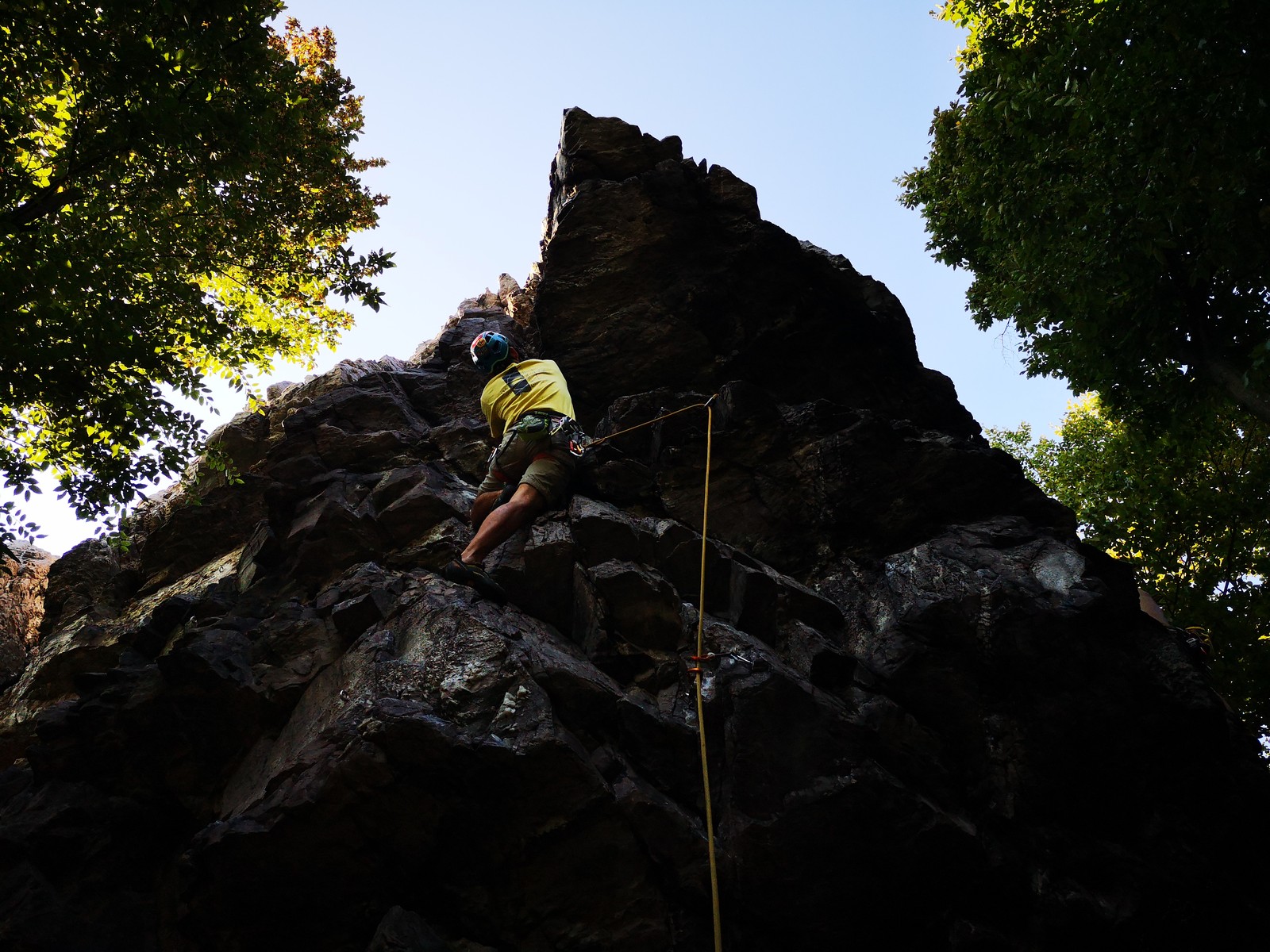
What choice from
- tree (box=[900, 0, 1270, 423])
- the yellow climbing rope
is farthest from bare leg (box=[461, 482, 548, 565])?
tree (box=[900, 0, 1270, 423])

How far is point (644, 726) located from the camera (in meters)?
5.86

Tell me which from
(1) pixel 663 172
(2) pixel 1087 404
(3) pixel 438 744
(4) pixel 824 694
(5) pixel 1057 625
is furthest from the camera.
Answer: (2) pixel 1087 404

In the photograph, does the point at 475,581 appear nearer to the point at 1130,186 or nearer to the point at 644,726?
the point at 644,726

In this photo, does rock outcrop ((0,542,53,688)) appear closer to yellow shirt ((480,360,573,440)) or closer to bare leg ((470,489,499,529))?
bare leg ((470,489,499,529))

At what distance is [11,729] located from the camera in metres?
8.08

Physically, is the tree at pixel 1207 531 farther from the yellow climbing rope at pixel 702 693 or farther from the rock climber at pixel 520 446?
the rock climber at pixel 520 446

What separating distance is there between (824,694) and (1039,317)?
7.93 m

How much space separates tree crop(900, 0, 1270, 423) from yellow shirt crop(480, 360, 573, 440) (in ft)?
22.2

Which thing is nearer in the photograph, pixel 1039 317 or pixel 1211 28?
pixel 1211 28

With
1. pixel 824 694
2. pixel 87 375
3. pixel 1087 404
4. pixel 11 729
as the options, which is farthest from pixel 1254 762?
pixel 1087 404

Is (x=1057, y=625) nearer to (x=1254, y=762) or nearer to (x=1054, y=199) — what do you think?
(x=1254, y=762)

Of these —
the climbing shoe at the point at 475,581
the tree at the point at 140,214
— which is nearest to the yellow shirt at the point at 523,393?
the climbing shoe at the point at 475,581

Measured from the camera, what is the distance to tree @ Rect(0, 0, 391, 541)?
22.0 ft

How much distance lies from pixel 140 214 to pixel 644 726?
8.03 metres
